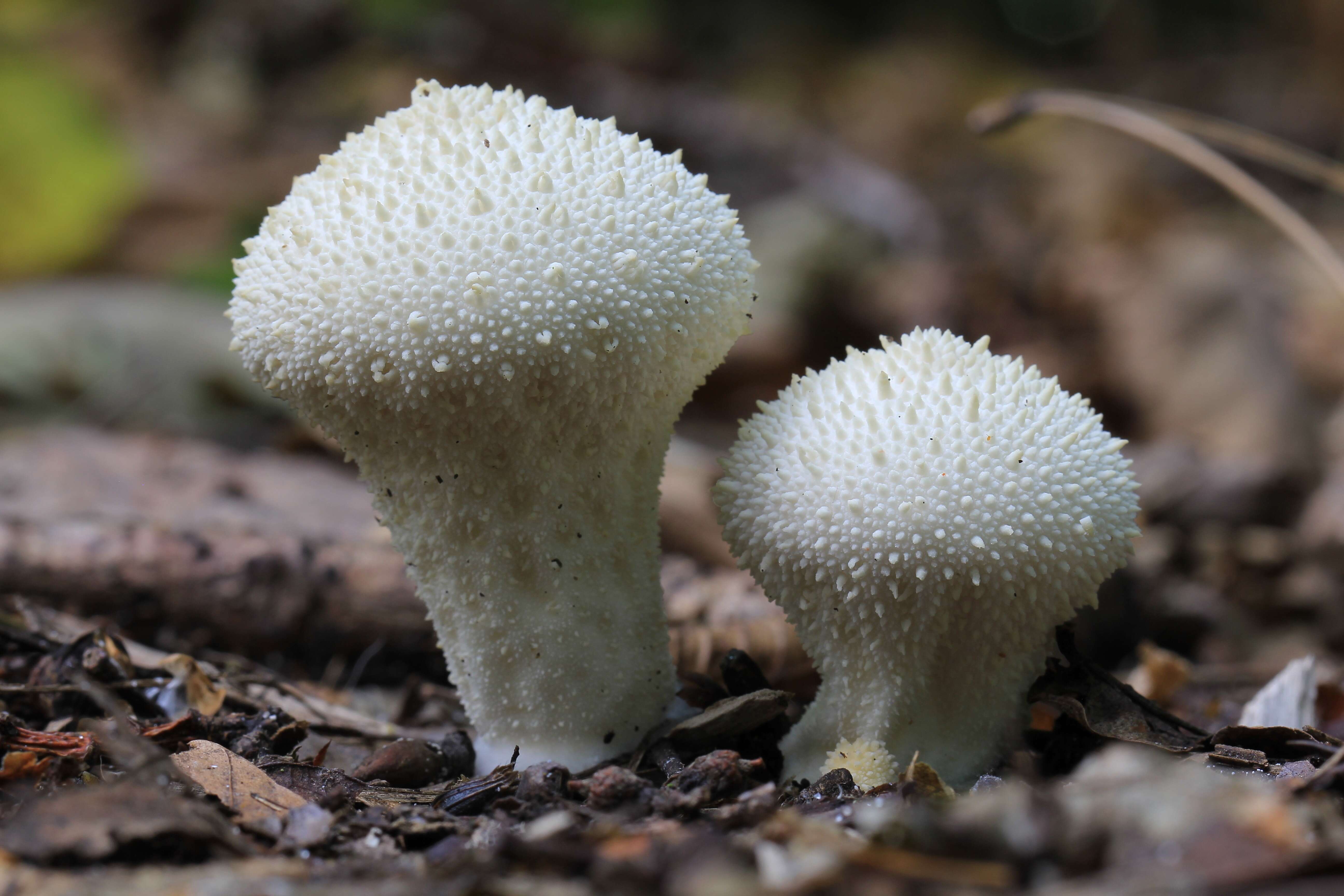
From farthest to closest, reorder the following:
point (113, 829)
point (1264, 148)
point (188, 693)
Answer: point (1264, 148) < point (188, 693) < point (113, 829)

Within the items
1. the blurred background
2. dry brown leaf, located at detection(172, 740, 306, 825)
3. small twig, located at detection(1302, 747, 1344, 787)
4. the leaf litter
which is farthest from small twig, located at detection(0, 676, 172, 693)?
small twig, located at detection(1302, 747, 1344, 787)

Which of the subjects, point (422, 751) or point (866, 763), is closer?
point (866, 763)

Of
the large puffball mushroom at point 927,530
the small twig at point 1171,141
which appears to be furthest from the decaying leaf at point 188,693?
the small twig at point 1171,141

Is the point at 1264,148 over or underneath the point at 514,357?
over

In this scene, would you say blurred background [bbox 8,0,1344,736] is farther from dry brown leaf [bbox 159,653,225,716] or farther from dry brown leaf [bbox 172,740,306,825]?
dry brown leaf [bbox 172,740,306,825]

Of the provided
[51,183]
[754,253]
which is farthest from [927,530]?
[51,183]

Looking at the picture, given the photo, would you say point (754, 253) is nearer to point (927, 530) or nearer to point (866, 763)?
point (866, 763)
